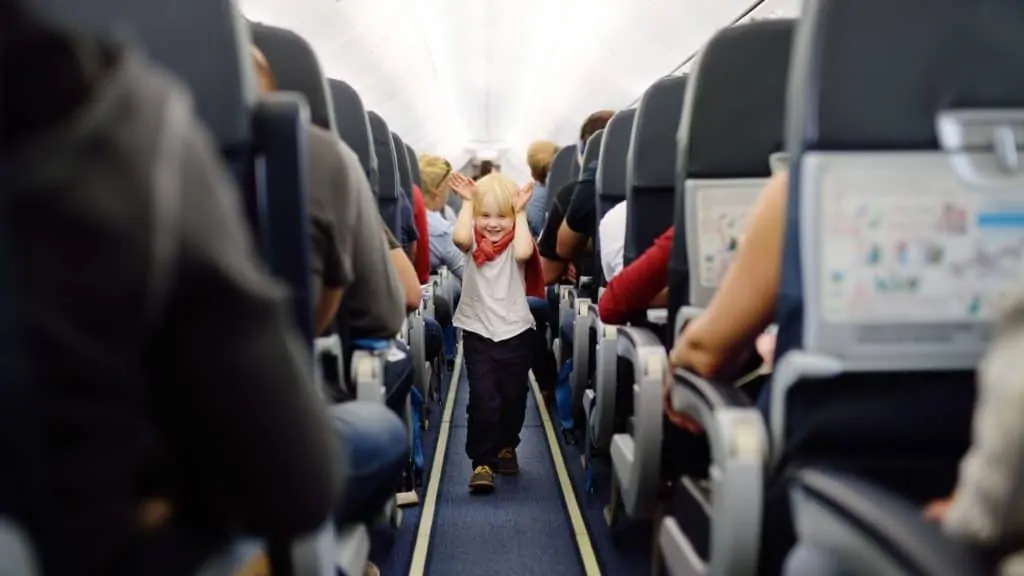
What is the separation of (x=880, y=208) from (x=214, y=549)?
126 cm

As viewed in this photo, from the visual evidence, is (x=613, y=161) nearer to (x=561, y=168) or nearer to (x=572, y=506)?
(x=572, y=506)

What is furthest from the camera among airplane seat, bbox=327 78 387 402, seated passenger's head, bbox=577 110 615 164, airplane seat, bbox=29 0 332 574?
seated passenger's head, bbox=577 110 615 164

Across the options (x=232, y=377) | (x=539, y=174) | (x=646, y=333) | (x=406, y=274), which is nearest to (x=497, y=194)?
(x=406, y=274)

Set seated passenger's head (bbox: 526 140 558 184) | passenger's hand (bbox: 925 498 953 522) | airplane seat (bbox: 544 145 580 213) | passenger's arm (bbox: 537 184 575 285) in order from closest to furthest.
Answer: passenger's hand (bbox: 925 498 953 522) < passenger's arm (bbox: 537 184 575 285) < seated passenger's head (bbox: 526 140 558 184) < airplane seat (bbox: 544 145 580 213)

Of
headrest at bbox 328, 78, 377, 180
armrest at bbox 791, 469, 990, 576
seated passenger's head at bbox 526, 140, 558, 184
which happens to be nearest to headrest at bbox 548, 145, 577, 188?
seated passenger's head at bbox 526, 140, 558, 184

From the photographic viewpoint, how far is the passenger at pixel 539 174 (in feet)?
22.3

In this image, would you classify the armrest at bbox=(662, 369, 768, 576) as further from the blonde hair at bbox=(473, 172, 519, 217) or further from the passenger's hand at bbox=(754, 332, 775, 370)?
the blonde hair at bbox=(473, 172, 519, 217)

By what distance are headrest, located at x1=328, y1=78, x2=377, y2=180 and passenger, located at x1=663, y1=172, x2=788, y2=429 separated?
1.64 meters

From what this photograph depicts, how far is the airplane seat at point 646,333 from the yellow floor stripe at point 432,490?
0.78m

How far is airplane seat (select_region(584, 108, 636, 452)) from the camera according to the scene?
3645 mm

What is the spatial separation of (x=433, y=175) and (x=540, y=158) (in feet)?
2.87

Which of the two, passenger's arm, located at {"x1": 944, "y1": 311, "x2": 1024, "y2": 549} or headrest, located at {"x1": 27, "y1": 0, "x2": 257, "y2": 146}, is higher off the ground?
headrest, located at {"x1": 27, "y1": 0, "x2": 257, "y2": 146}

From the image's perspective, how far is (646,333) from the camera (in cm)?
311

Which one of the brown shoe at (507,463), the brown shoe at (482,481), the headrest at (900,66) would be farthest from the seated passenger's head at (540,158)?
the headrest at (900,66)
